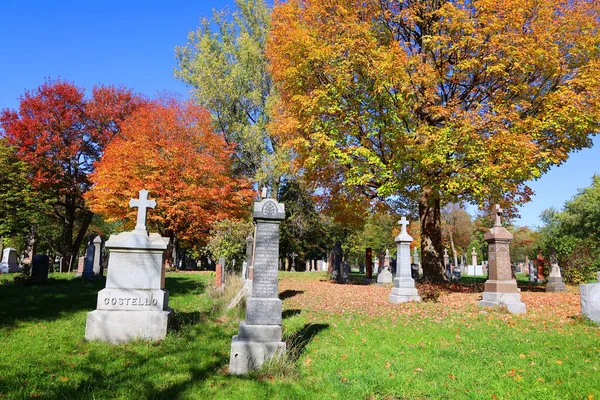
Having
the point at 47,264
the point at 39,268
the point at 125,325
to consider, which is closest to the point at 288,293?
the point at 125,325

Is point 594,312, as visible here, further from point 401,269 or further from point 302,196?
point 302,196

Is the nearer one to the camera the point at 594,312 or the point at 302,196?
the point at 594,312

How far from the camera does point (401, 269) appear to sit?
12422 millimetres

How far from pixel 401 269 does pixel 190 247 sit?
2308cm

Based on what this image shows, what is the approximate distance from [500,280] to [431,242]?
19.7 feet

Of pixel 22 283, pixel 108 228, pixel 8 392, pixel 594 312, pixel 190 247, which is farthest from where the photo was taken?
pixel 108 228

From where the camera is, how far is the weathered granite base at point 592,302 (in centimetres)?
802

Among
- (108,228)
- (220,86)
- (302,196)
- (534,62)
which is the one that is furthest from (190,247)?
(534,62)

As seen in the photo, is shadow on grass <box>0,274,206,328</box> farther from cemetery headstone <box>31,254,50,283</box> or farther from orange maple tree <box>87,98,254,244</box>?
orange maple tree <box>87,98,254,244</box>

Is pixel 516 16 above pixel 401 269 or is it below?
above

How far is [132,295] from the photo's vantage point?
688 cm

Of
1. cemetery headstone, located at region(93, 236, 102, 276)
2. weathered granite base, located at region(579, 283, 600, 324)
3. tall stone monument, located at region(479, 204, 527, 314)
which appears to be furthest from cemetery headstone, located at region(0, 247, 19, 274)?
weathered granite base, located at region(579, 283, 600, 324)

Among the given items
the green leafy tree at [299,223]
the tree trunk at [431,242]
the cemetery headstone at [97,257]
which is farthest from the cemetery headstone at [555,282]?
the cemetery headstone at [97,257]

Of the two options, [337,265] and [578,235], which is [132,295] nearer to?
[337,265]
